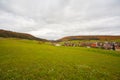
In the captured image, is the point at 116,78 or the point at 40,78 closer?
the point at 40,78

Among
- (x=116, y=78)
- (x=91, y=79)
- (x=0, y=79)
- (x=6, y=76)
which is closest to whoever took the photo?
(x=0, y=79)

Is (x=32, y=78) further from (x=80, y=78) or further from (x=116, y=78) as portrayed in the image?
(x=116, y=78)

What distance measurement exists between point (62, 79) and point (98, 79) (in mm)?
4345

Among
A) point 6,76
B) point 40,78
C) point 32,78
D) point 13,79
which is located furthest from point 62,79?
point 6,76

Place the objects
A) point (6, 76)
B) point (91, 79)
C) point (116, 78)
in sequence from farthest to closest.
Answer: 1. point (116, 78)
2. point (91, 79)
3. point (6, 76)

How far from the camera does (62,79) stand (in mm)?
12586

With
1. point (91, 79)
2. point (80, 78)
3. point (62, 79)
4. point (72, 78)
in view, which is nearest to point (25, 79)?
point (62, 79)

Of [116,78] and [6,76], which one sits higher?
[6,76]

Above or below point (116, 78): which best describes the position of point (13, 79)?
above

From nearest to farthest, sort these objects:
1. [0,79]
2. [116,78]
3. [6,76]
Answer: [0,79]
[6,76]
[116,78]

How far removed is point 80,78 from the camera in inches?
517

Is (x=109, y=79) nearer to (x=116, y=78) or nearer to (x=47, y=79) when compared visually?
(x=116, y=78)

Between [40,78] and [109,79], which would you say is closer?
[40,78]

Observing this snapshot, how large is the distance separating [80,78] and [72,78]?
939 mm
